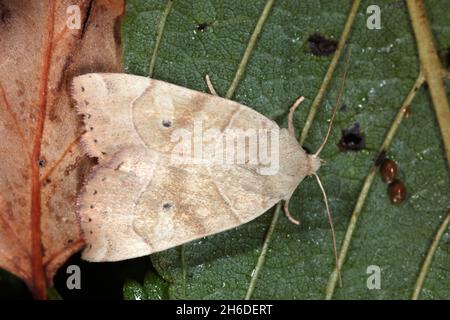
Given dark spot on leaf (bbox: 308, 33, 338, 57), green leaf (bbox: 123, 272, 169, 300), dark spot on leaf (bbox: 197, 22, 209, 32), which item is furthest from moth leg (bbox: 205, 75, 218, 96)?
green leaf (bbox: 123, 272, 169, 300)

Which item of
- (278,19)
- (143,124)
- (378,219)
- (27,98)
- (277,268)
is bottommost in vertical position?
(277,268)

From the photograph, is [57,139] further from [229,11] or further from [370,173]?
[370,173]

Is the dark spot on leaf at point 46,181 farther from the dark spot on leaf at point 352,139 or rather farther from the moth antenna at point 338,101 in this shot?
the dark spot on leaf at point 352,139

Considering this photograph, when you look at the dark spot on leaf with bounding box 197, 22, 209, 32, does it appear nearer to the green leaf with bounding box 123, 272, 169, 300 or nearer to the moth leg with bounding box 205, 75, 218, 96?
the moth leg with bounding box 205, 75, 218, 96

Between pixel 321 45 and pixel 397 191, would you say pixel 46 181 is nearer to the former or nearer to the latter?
pixel 321 45

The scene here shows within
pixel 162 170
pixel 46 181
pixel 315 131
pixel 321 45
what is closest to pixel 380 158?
pixel 315 131

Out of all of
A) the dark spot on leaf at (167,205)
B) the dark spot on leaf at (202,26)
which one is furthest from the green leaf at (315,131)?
the dark spot on leaf at (167,205)

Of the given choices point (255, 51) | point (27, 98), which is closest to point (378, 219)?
point (255, 51)
